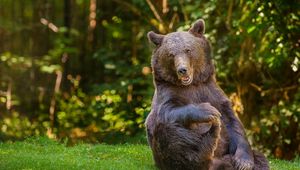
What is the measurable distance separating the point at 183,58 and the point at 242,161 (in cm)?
114

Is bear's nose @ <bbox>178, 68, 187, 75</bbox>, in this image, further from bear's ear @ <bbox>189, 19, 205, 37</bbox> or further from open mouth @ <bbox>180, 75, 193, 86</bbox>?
bear's ear @ <bbox>189, 19, 205, 37</bbox>

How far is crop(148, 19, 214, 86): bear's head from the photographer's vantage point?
608cm

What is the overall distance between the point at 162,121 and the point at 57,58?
1028 cm

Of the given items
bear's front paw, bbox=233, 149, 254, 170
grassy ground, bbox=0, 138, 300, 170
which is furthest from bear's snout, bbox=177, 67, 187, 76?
grassy ground, bbox=0, 138, 300, 170

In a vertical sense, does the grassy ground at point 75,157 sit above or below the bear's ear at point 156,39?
below

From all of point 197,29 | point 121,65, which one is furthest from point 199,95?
point 121,65

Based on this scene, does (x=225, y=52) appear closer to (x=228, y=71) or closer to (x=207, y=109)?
(x=228, y=71)

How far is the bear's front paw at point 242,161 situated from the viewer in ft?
20.4

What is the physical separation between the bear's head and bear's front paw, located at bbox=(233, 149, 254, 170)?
2.59ft

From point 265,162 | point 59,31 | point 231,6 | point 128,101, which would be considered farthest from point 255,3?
point 59,31

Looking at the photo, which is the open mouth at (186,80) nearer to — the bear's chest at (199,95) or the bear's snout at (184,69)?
the bear's snout at (184,69)

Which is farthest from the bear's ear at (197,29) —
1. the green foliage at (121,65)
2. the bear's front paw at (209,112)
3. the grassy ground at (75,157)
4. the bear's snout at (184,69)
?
the green foliage at (121,65)

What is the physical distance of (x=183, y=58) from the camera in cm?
605

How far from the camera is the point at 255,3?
10648 mm
